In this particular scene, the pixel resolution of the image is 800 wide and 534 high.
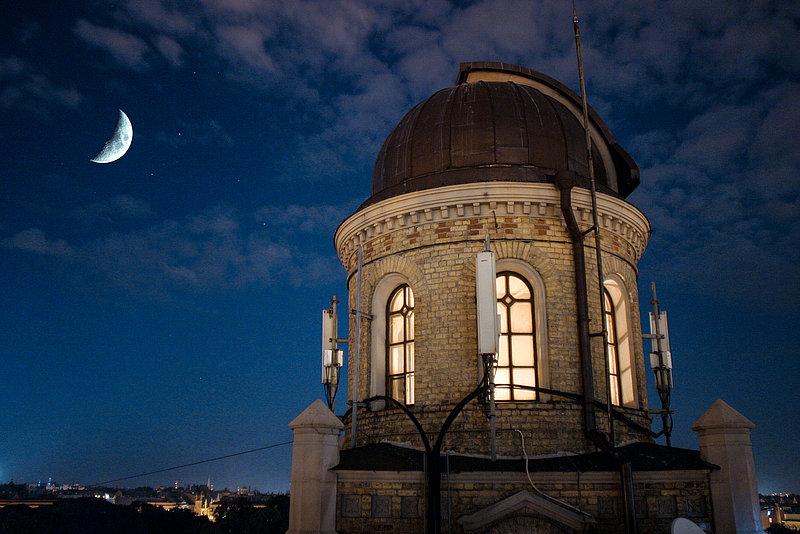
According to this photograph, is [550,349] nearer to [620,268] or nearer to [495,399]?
[495,399]

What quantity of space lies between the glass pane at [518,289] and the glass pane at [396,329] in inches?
107

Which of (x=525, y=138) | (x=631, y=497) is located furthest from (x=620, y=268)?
(x=631, y=497)

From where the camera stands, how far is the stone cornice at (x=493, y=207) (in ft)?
50.3

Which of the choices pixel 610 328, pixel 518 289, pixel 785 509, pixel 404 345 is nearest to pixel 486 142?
pixel 518 289

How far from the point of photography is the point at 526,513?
12297 millimetres

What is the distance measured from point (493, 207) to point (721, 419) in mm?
6224

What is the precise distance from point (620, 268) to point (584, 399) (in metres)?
3.58

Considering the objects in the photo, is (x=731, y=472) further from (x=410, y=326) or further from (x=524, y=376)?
(x=410, y=326)

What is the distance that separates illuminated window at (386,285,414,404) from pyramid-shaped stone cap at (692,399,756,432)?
19.6 feet

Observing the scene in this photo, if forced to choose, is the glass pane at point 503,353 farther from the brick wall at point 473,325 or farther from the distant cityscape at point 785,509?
the distant cityscape at point 785,509

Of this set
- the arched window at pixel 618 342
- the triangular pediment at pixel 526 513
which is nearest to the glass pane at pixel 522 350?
the arched window at pixel 618 342

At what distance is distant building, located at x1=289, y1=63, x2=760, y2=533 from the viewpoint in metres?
12.5

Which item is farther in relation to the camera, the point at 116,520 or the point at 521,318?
the point at 116,520

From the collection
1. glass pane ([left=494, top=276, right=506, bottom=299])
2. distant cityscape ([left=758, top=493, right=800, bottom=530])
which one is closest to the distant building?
glass pane ([left=494, top=276, right=506, bottom=299])
